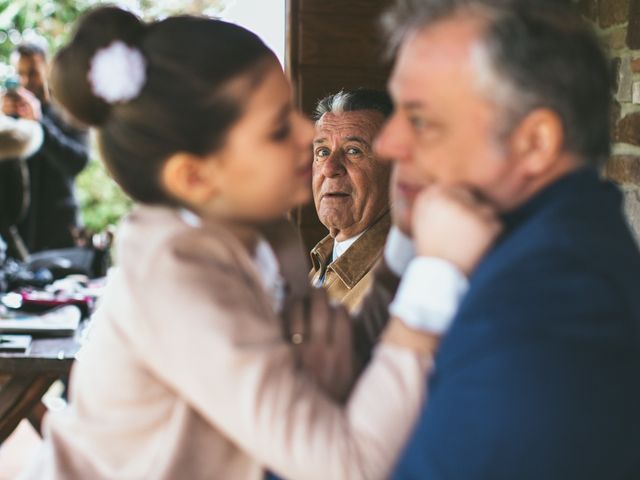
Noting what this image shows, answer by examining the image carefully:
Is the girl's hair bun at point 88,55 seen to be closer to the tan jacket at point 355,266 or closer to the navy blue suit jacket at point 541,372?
the navy blue suit jacket at point 541,372

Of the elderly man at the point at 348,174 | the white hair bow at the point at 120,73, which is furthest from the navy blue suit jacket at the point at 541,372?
the elderly man at the point at 348,174

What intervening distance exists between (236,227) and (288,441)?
14.5 inches

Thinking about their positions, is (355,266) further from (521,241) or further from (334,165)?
(521,241)

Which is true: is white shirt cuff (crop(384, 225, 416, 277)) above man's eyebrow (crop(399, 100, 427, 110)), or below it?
below

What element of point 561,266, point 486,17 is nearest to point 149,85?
point 486,17

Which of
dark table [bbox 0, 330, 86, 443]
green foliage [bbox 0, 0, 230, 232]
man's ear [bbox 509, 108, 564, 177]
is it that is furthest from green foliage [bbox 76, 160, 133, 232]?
man's ear [bbox 509, 108, 564, 177]

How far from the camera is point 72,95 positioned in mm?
1150

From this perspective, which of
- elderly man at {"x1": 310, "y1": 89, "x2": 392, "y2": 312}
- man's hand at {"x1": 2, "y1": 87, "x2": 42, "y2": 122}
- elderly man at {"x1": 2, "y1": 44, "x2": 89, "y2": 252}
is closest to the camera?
elderly man at {"x1": 310, "y1": 89, "x2": 392, "y2": 312}

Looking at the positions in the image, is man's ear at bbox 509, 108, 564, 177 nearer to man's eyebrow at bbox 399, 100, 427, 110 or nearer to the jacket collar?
man's eyebrow at bbox 399, 100, 427, 110

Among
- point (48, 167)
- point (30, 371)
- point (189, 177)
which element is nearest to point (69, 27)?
point (48, 167)

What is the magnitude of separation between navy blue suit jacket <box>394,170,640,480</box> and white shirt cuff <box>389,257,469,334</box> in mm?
25

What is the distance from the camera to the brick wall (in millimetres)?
2703

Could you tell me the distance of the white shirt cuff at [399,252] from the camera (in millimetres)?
1332

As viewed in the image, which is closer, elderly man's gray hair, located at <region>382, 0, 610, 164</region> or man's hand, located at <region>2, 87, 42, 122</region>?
elderly man's gray hair, located at <region>382, 0, 610, 164</region>
